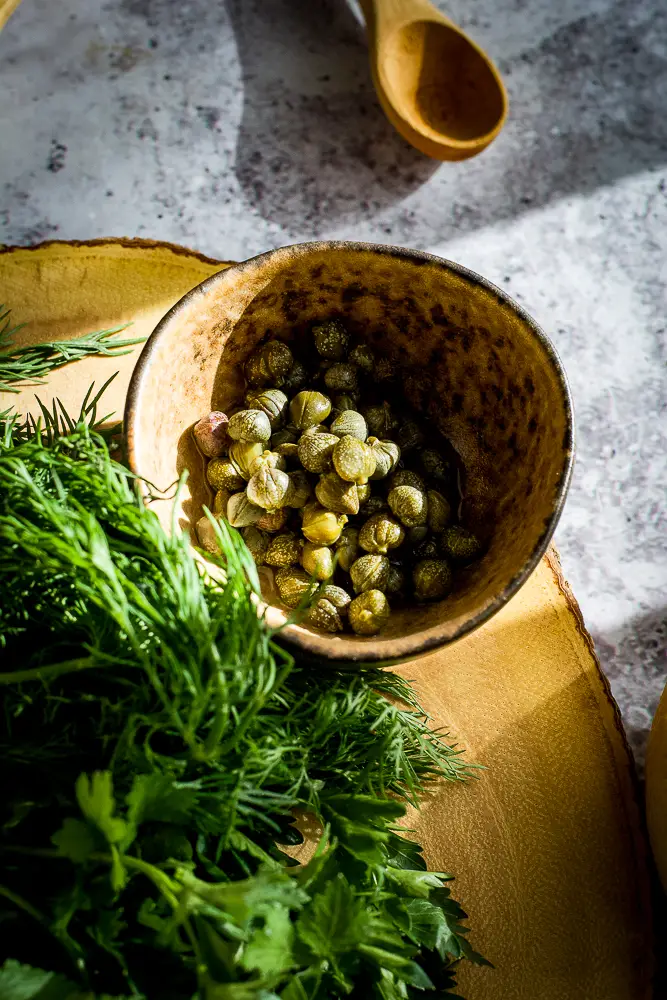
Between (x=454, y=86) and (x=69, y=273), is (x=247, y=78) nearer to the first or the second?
(x=454, y=86)

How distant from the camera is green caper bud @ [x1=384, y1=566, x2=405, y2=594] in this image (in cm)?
72

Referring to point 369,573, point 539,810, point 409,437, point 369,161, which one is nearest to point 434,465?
point 409,437

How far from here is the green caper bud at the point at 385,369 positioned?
0.79 metres

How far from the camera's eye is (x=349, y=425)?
72cm

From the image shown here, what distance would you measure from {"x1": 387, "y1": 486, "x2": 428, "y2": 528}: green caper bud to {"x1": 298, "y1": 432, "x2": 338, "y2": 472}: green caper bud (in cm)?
7

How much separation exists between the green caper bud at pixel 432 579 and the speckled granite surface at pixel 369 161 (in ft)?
1.29

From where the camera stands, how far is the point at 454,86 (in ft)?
3.64

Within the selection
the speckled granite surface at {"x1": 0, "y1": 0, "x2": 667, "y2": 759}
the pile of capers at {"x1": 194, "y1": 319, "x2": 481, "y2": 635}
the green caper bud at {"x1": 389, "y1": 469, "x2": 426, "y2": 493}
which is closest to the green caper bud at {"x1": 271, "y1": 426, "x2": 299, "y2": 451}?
the pile of capers at {"x1": 194, "y1": 319, "x2": 481, "y2": 635}

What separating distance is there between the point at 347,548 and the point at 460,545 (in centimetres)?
10

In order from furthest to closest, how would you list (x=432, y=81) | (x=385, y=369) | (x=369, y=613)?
(x=432, y=81) < (x=385, y=369) < (x=369, y=613)

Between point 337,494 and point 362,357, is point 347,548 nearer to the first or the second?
point 337,494

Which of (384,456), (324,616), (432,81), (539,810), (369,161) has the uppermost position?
(432,81)

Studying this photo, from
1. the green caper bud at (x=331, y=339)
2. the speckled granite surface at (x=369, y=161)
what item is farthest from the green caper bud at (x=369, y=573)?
the speckled granite surface at (x=369, y=161)

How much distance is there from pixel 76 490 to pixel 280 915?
0.35m
